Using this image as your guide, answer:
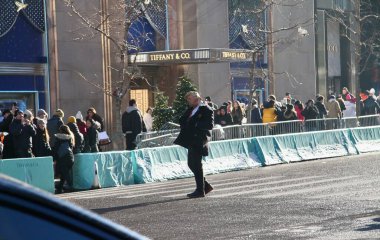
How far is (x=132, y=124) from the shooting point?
2497 cm

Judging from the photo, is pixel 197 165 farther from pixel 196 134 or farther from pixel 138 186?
pixel 138 186

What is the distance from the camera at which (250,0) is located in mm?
38594

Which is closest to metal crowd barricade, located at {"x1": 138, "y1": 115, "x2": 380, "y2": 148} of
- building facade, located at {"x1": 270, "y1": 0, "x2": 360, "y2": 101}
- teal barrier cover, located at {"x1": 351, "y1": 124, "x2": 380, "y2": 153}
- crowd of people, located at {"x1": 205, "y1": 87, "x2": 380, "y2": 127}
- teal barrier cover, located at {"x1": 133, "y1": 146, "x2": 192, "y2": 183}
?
teal barrier cover, located at {"x1": 351, "y1": 124, "x2": 380, "y2": 153}

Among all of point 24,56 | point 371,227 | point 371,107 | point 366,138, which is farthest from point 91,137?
point 371,107

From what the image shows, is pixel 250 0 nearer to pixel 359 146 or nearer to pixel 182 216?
pixel 359 146

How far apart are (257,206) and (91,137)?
29.6ft

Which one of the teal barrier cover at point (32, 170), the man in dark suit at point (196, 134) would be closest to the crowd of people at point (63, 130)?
the teal barrier cover at point (32, 170)

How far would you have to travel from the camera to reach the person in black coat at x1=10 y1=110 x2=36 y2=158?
60.2 ft

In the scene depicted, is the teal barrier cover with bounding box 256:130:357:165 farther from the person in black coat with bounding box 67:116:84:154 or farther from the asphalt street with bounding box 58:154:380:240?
the person in black coat with bounding box 67:116:84:154

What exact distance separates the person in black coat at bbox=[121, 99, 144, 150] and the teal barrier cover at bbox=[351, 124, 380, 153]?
6.77 m

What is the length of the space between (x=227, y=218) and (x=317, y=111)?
18318 mm

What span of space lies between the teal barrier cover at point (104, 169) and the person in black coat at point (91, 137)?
5.55 ft

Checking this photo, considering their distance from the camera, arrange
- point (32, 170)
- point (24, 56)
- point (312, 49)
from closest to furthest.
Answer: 1. point (32, 170)
2. point (24, 56)
3. point (312, 49)

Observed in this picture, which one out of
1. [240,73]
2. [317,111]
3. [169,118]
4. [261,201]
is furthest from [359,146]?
[261,201]
